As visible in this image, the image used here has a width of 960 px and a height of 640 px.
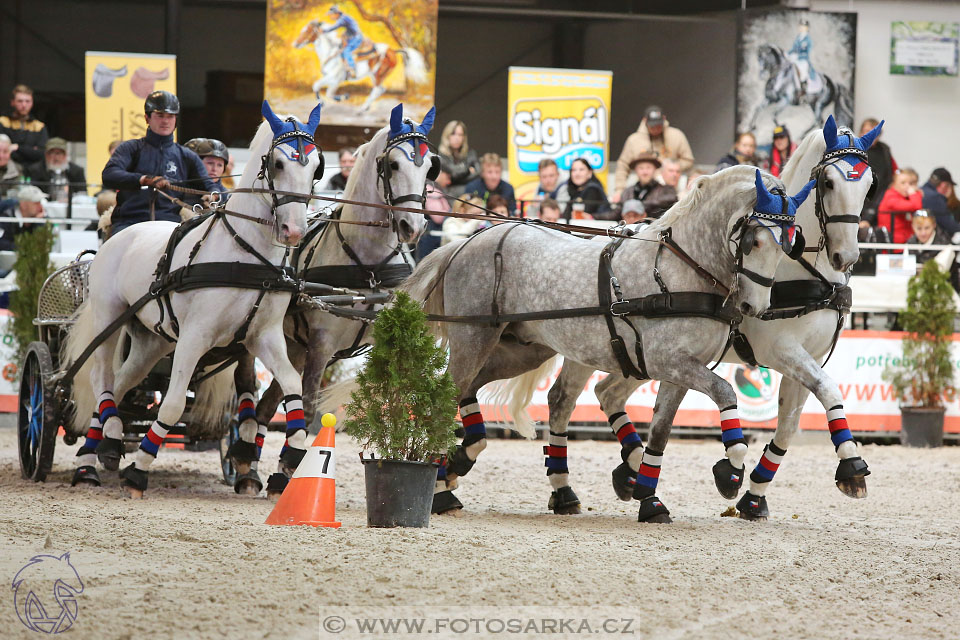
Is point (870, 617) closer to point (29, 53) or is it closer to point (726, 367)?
point (726, 367)

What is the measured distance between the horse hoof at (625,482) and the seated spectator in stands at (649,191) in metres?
5.92

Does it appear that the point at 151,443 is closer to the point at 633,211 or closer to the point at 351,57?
the point at 633,211

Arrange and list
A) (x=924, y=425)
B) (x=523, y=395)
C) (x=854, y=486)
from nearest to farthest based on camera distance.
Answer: (x=854, y=486) → (x=523, y=395) → (x=924, y=425)

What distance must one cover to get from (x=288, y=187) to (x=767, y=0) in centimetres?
1363

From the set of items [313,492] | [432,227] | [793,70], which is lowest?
[313,492]

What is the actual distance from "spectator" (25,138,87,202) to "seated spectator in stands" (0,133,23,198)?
32cm

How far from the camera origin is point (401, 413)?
575 centimetres

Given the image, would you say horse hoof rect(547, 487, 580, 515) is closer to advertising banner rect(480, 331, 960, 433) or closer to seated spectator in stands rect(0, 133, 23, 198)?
advertising banner rect(480, 331, 960, 433)

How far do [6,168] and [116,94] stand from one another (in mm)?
1826

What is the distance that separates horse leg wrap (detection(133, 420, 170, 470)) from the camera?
6711mm

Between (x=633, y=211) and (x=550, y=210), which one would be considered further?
(x=550, y=210)

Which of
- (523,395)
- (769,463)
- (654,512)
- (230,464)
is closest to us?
(654,512)

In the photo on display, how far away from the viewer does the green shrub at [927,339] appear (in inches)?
477

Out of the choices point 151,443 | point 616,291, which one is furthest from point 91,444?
point 616,291
